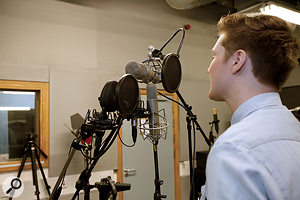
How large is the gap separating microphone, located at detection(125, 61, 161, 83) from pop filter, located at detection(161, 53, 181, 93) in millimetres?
65

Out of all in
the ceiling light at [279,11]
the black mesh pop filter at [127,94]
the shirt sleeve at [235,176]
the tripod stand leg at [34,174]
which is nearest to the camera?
the shirt sleeve at [235,176]

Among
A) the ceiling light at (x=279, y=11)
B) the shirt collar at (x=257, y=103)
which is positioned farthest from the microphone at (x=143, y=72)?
the ceiling light at (x=279, y=11)

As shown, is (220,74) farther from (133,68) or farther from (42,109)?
(42,109)

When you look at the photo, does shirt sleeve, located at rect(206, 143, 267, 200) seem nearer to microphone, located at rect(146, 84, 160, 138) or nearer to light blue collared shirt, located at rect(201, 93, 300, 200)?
light blue collared shirt, located at rect(201, 93, 300, 200)

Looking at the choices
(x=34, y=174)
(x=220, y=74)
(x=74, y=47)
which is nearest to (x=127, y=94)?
(x=220, y=74)

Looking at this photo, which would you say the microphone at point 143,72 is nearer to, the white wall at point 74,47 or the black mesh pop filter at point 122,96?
the black mesh pop filter at point 122,96

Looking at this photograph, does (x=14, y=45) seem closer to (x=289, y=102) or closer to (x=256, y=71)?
(x=256, y=71)

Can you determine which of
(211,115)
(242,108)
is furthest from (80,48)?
(242,108)

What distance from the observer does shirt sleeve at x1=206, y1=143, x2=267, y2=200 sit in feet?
2.01

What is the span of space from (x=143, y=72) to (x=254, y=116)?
2.20ft

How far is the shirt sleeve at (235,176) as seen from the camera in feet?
2.01

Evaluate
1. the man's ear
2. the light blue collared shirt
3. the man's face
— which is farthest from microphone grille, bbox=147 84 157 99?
the light blue collared shirt

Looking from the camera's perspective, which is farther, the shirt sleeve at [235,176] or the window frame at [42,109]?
the window frame at [42,109]

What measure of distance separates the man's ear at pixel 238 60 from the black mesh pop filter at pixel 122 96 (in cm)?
48
